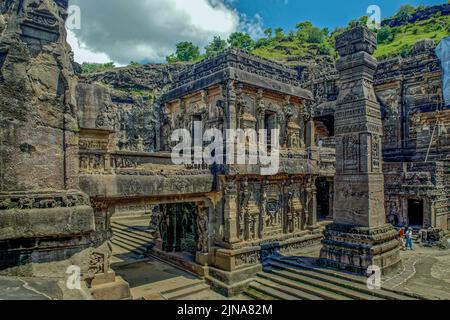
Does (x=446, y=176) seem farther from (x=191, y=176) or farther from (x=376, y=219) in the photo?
(x=191, y=176)

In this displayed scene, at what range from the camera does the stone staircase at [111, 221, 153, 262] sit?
607 inches

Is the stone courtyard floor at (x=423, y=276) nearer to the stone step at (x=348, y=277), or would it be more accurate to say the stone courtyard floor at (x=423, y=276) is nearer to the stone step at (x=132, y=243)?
the stone step at (x=348, y=277)

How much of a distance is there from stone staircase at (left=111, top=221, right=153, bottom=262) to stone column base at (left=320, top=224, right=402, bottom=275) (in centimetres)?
974

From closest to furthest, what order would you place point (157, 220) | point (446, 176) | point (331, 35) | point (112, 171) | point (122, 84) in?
1. point (112, 171)
2. point (157, 220)
3. point (446, 176)
4. point (122, 84)
5. point (331, 35)

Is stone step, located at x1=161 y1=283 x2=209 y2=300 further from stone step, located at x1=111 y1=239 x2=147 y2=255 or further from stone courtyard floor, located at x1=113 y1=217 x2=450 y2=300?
stone step, located at x1=111 y1=239 x2=147 y2=255

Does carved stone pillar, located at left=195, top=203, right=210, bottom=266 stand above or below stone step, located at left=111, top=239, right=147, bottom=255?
above

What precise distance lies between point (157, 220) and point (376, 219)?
10012 millimetres

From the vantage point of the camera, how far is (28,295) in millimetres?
3158

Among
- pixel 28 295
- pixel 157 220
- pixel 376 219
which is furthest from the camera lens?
pixel 157 220

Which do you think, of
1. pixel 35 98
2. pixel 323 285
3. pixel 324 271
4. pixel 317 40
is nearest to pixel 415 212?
pixel 324 271

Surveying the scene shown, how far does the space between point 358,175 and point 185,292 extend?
7.22m

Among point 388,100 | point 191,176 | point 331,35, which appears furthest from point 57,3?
point 331,35

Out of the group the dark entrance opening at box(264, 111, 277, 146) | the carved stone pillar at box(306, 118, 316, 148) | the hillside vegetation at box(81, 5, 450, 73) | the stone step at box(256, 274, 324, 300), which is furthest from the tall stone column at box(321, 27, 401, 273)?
the hillside vegetation at box(81, 5, 450, 73)
